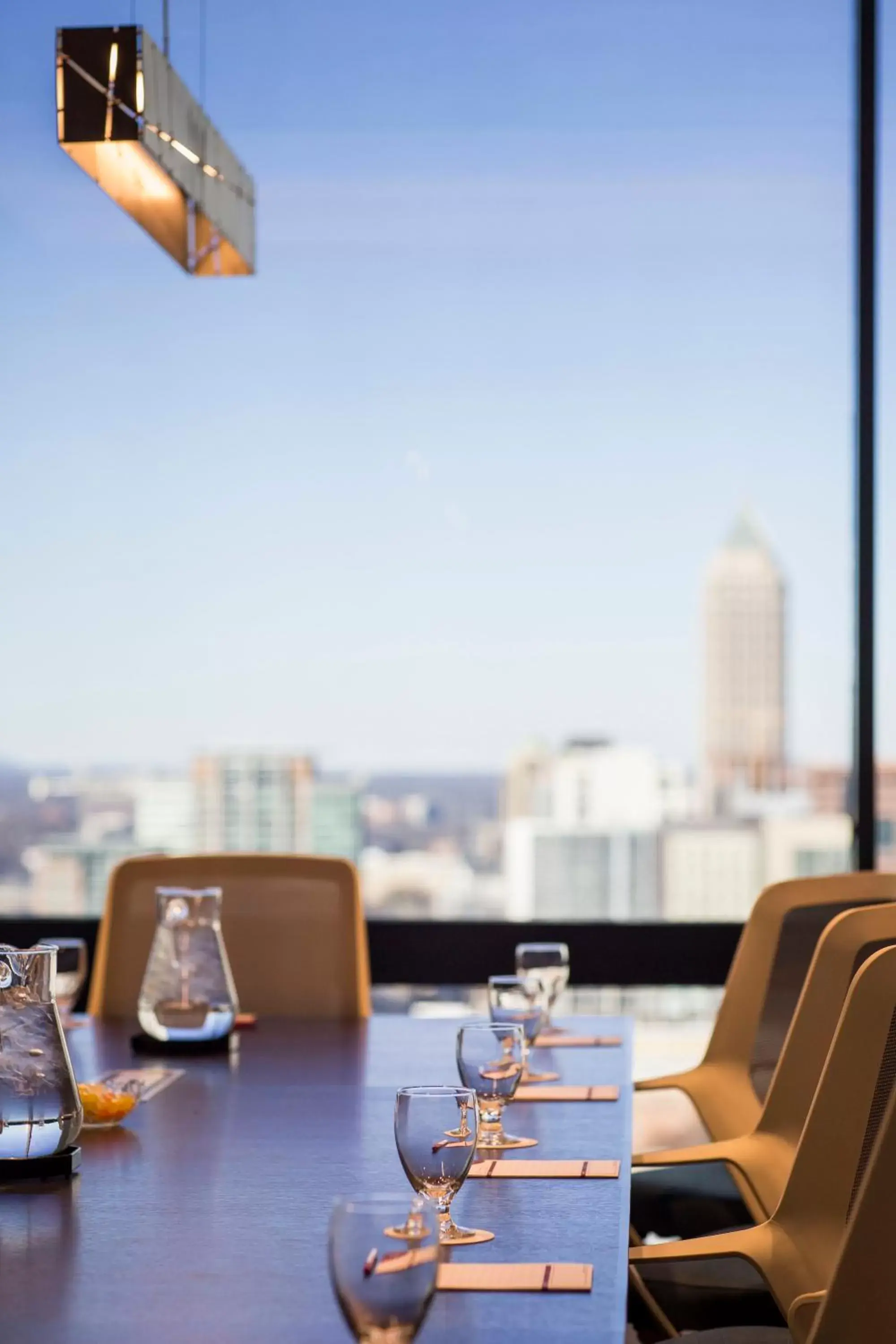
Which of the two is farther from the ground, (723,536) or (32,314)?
(32,314)

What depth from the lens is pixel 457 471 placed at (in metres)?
4.22

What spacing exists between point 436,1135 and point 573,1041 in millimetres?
1364

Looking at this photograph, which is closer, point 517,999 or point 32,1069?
point 32,1069

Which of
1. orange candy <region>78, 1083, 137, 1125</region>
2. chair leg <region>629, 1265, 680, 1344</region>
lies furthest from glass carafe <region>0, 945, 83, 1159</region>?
chair leg <region>629, 1265, 680, 1344</region>

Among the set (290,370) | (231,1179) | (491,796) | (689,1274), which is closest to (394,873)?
(491,796)

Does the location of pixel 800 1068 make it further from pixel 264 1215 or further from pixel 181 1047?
pixel 264 1215

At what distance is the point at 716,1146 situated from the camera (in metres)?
2.45

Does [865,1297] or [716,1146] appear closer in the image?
[865,1297]

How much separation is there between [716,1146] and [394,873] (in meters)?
1.82

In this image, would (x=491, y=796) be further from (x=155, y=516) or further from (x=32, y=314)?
(x=32, y=314)

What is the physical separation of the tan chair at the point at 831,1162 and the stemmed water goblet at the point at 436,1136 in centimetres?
47

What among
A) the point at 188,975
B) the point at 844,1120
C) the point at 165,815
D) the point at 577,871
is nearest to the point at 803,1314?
the point at 844,1120

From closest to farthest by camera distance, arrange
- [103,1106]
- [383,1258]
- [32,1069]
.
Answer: [383,1258] < [32,1069] < [103,1106]

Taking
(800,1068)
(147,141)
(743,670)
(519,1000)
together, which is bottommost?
(800,1068)
